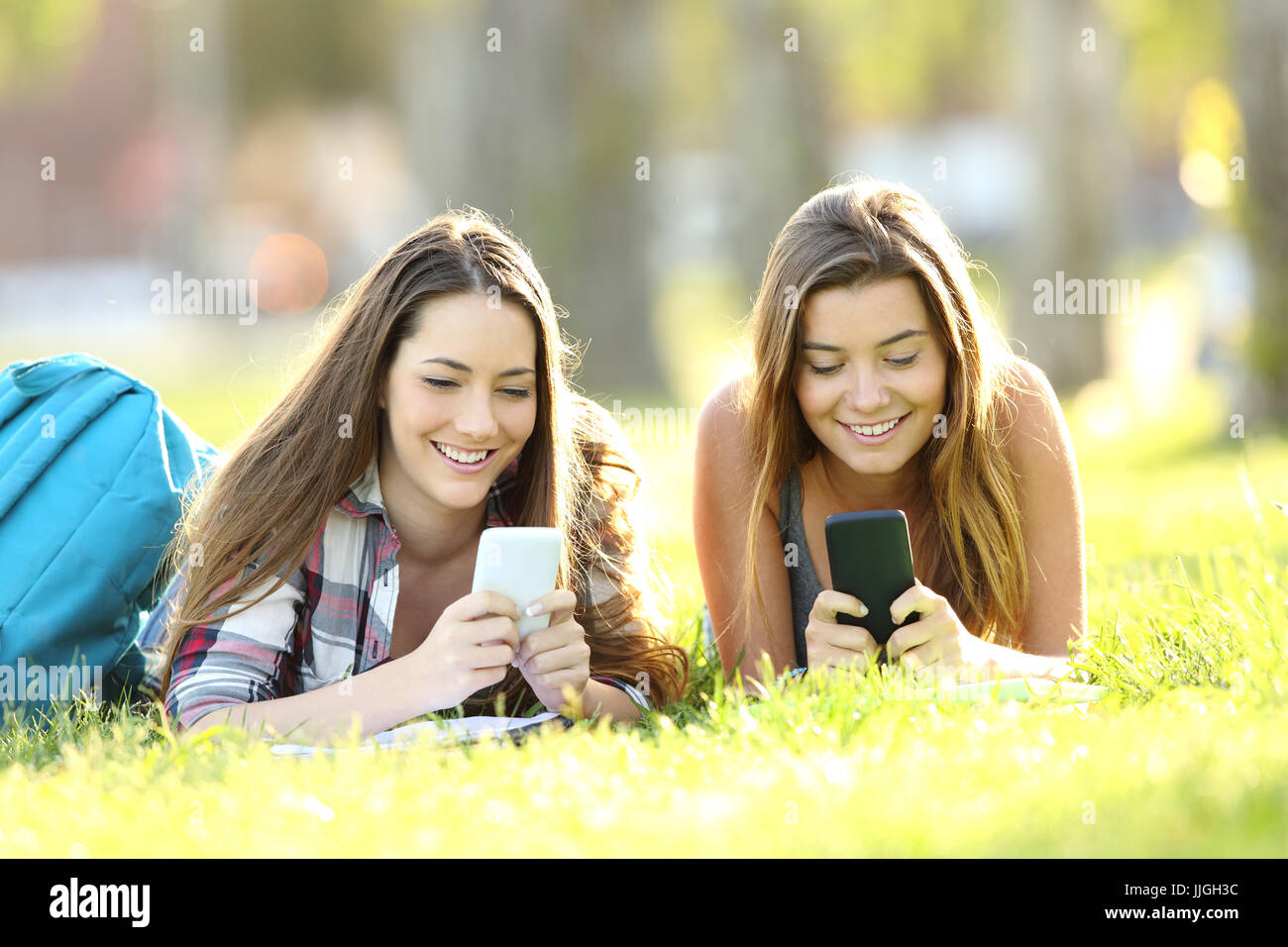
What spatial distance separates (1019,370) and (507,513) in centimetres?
138

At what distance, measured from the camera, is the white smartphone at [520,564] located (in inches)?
116

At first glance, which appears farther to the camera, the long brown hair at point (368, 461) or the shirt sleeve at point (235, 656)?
the long brown hair at point (368, 461)

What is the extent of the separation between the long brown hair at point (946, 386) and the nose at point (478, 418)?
69cm

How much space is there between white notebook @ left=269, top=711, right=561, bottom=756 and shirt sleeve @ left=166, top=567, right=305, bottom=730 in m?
0.33

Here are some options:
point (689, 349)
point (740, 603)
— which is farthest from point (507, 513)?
point (689, 349)

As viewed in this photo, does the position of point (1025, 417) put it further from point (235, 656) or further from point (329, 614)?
point (235, 656)

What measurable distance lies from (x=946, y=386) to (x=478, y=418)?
1.15 meters

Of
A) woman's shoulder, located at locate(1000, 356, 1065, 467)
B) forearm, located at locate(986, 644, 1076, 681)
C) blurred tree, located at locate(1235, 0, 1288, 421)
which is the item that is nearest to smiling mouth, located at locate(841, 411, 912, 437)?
woman's shoulder, located at locate(1000, 356, 1065, 467)

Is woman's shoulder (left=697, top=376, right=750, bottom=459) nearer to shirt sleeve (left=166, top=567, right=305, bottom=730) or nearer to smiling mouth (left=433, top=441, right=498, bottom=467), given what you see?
smiling mouth (left=433, top=441, right=498, bottom=467)

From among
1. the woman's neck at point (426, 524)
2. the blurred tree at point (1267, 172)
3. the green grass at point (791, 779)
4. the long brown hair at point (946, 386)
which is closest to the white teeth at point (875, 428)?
the long brown hair at point (946, 386)

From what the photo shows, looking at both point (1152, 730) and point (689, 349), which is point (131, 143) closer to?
point (689, 349)

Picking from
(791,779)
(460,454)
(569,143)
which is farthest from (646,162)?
(791,779)

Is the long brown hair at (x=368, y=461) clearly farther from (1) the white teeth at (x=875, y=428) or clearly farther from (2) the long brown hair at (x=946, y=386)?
(1) the white teeth at (x=875, y=428)

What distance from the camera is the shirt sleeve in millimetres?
3186
